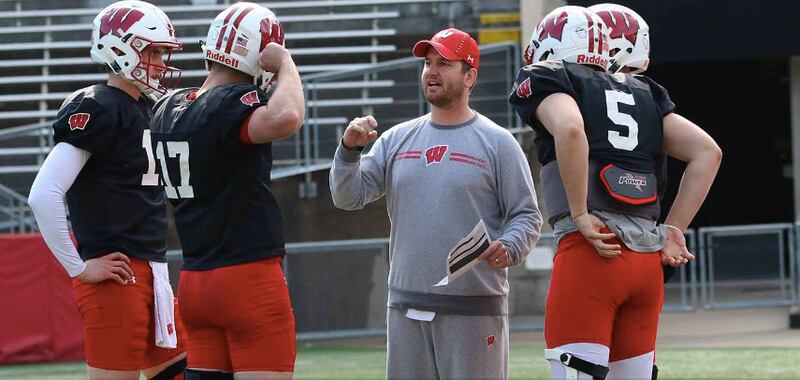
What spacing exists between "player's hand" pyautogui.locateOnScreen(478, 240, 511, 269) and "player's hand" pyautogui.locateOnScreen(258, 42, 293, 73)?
106cm

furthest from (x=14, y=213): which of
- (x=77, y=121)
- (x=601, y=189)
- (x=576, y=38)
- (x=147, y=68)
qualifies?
(x=601, y=189)

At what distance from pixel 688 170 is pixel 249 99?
1.80m

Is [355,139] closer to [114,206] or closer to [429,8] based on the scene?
[114,206]

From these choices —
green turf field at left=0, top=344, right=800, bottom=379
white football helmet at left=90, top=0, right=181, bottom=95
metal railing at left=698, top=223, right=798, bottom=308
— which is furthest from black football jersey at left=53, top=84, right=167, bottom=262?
metal railing at left=698, top=223, right=798, bottom=308

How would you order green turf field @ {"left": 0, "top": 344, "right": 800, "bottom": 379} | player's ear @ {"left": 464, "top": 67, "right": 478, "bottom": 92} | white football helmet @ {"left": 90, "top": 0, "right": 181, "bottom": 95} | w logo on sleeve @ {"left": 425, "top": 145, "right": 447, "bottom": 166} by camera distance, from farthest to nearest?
green turf field @ {"left": 0, "top": 344, "right": 800, "bottom": 379} → white football helmet @ {"left": 90, "top": 0, "right": 181, "bottom": 95} → player's ear @ {"left": 464, "top": 67, "right": 478, "bottom": 92} → w logo on sleeve @ {"left": 425, "top": 145, "right": 447, "bottom": 166}

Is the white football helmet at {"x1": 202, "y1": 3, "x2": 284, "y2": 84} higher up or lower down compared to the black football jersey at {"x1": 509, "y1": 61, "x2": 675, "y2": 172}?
higher up

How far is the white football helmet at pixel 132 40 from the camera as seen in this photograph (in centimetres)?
554

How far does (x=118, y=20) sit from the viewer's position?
5.57 meters

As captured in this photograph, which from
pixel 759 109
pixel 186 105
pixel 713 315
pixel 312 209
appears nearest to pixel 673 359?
pixel 713 315

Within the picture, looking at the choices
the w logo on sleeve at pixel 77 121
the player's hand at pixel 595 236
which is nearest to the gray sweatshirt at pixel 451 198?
the player's hand at pixel 595 236

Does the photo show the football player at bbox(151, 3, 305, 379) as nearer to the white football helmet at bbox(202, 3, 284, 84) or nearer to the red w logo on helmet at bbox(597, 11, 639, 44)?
the white football helmet at bbox(202, 3, 284, 84)

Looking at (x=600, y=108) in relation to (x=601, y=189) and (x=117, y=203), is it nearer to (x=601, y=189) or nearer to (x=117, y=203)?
(x=601, y=189)

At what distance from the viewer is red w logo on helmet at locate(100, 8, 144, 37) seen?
5.55 metres

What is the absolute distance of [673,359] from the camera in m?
10.8
